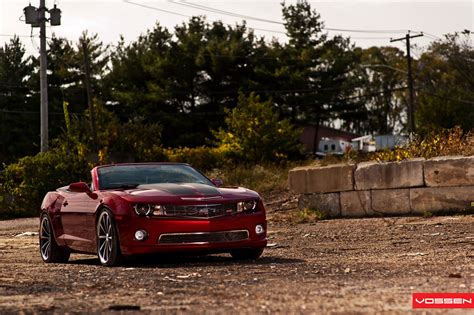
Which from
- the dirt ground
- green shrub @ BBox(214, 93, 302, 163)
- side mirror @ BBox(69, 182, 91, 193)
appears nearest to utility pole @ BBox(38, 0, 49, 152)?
green shrub @ BBox(214, 93, 302, 163)

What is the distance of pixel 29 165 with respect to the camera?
32125 mm

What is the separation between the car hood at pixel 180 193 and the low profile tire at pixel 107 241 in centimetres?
33

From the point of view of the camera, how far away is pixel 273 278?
8641 mm

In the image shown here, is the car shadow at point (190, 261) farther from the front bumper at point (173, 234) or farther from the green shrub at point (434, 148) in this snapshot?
the green shrub at point (434, 148)

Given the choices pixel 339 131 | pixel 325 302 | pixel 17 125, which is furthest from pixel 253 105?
pixel 339 131

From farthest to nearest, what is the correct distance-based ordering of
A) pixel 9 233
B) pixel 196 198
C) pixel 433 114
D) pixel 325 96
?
pixel 325 96
pixel 433 114
pixel 9 233
pixel 196 198

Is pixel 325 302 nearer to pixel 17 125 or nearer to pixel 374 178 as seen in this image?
pixel 374 178

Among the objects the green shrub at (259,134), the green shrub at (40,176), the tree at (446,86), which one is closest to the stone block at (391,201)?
the green shrub at (40,176)

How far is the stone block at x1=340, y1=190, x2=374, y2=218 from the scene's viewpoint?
18.5 m

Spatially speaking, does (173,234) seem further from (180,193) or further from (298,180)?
(298,180)

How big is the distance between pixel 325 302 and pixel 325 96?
6349cm

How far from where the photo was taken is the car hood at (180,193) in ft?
35.5

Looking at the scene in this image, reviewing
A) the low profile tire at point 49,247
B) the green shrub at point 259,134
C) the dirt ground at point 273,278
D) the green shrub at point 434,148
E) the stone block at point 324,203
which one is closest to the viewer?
the dirt ground at point 273,278

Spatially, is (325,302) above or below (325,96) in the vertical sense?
below
